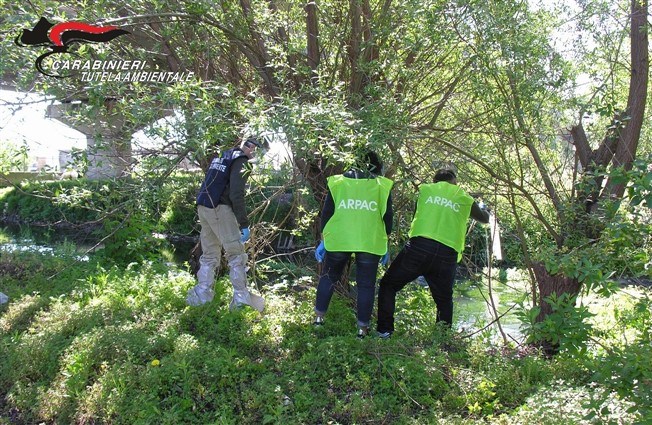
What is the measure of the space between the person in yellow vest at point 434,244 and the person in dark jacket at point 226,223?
1368mm

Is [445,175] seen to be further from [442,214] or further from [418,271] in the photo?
[418,271]

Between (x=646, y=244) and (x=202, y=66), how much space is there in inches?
199

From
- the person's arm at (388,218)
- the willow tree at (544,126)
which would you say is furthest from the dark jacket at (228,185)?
the willow tree at (544,126)

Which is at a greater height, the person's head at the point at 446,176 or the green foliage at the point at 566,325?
the person's head at the point at 446,176

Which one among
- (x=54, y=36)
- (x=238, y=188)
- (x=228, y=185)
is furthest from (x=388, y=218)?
(x=54, y=36)

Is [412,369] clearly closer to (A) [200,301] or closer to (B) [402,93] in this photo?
(A) [200,301]

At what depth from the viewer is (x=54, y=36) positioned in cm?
517

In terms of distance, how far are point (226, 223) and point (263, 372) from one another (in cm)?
171

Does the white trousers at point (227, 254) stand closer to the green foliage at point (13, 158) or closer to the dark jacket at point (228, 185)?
the dark jacket at point (228, 185)

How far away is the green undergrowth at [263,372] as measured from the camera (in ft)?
13.3

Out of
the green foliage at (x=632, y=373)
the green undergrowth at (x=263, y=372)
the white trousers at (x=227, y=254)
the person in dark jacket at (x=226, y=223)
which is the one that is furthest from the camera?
the white trousers at (x=227, y=254)

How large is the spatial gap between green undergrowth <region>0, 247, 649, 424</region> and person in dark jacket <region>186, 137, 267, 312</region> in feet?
0.72

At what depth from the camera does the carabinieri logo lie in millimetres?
5020

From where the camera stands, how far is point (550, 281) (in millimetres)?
6121
